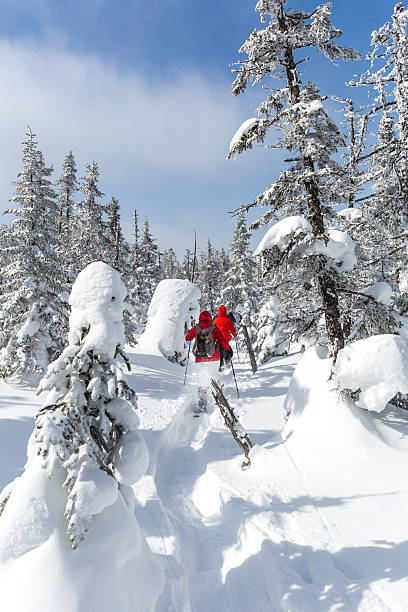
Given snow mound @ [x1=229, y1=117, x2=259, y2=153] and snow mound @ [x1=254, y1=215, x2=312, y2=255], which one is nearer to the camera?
snow mound @ [x1=254, y1=215, x2=312, y2=255]

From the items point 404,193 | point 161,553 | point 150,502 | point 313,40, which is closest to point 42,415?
point 161,553

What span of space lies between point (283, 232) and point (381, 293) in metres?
3.24

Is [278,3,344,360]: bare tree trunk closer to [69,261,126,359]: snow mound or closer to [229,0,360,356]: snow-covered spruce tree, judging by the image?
[229,0,360,356]: snow-covered spruce tree

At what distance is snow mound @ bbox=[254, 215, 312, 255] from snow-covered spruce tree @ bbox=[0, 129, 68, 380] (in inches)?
394

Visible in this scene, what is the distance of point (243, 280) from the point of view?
2947 cm

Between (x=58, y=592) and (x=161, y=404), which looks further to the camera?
(x=161, y=404)

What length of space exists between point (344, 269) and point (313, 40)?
20.2ft

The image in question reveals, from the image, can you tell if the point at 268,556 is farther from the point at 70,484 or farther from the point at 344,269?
the point at 344,269

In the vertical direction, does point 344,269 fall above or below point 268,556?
above

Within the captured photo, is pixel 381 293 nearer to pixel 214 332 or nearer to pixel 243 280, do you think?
pixel 214 332

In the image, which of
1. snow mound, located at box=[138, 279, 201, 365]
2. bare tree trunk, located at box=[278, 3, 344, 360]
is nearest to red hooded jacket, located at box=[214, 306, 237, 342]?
bare tree trunk, located at box=[278, 3, 344, 360]

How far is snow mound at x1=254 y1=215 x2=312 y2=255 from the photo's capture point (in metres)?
7.77

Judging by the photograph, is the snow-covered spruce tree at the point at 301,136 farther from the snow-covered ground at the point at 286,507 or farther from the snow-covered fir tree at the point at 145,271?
the snow-covered fir tree at the point at 145,271

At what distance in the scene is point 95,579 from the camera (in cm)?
366
